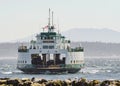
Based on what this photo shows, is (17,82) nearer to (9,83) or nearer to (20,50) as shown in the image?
(9,83)

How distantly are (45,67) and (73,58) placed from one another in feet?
14.7

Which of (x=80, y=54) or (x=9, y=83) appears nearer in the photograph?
(x=9, y=83)

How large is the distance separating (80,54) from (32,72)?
8.43m

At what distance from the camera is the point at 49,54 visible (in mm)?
95125

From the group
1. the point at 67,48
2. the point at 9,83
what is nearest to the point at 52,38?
the point at 67,48

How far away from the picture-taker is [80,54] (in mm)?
94750

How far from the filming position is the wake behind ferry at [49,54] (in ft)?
300

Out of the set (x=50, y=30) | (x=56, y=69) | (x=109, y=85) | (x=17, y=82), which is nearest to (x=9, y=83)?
(x=17, y=82)

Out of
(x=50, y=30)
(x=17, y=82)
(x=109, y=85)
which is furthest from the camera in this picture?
(x=50, y=30)

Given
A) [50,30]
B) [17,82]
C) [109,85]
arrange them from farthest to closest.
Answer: [50,30] → [17,82] → [109,85]

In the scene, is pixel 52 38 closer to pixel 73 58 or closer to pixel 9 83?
pixel 73 58

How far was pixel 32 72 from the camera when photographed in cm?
9000

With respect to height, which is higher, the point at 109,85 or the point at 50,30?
the point at 50,30

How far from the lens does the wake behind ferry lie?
300 feet
